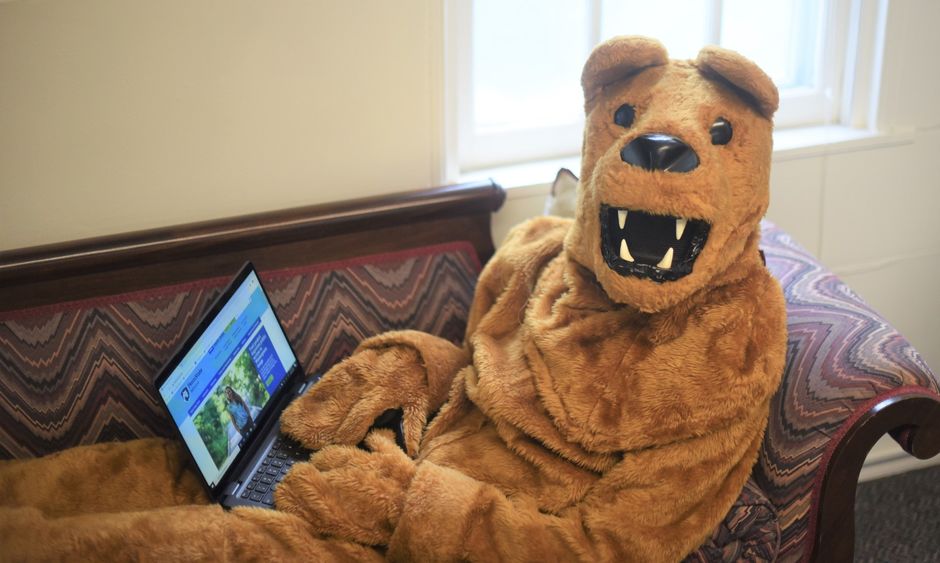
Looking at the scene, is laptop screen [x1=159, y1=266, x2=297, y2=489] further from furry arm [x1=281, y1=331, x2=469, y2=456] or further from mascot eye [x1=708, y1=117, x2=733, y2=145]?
mascot eye [x1=708, y1=117, x2=733, y2=145]

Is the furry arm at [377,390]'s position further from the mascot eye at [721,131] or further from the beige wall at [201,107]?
the mascot eye at [721,131]

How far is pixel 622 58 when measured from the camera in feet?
4.58

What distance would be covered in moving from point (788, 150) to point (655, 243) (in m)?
0.88

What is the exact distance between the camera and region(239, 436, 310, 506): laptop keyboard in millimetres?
1409

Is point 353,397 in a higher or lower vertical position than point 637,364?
lower

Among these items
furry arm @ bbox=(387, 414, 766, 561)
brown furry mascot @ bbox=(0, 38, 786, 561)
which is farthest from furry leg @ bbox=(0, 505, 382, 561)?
furry arm @ bbox=(387, 414, 766, 561)

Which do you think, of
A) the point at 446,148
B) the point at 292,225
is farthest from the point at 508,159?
the point at 292,225

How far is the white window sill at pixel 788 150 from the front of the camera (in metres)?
1.93

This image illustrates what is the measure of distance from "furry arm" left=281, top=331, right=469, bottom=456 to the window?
1.74ft

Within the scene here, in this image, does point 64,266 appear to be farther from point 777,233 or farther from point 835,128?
point 835,128

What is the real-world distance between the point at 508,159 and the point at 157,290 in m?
0.80

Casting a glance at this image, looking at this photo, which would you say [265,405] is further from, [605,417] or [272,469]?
[605,417]

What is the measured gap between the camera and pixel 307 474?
4.50ft

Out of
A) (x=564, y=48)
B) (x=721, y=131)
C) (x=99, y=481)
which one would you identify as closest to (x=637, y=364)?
(x=721, y=131)
